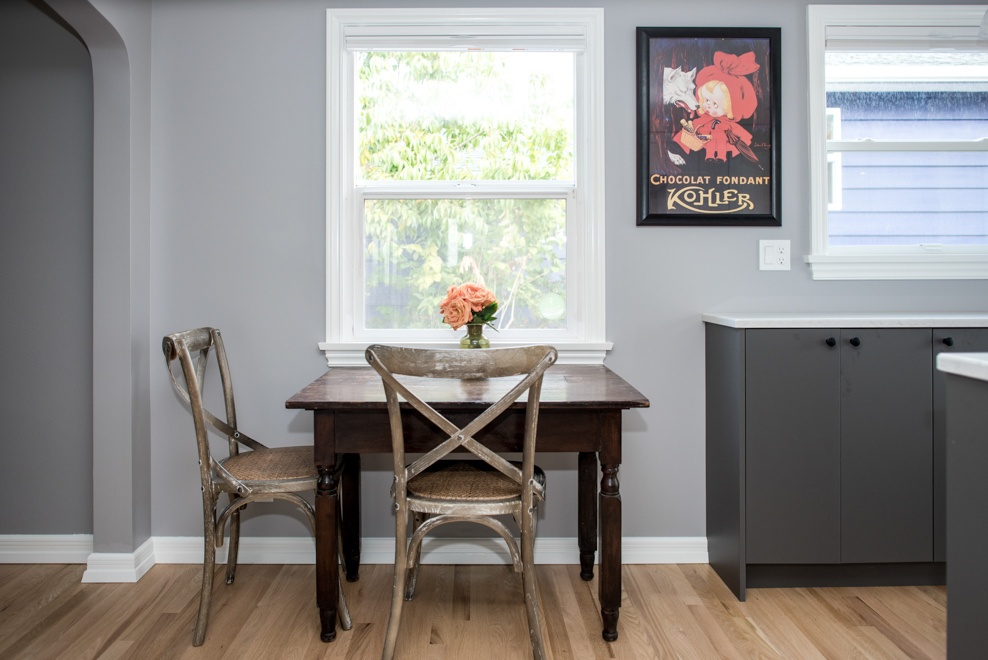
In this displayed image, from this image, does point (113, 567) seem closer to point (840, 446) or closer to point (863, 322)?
point (840, 446)

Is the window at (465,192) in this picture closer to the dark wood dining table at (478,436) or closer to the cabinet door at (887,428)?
the dark wood dining table at (478,436)

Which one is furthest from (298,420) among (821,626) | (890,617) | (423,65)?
(890,617)

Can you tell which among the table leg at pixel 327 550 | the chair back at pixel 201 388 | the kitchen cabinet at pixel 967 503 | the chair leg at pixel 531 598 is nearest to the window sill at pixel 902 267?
the kitchen cabinet at pixel 967 503

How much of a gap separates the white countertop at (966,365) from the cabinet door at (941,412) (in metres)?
1.24

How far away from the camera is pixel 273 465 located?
7.29 feet

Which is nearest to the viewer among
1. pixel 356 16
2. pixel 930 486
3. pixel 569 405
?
pixel 569 405

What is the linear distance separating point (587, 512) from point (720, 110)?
1.64 meters

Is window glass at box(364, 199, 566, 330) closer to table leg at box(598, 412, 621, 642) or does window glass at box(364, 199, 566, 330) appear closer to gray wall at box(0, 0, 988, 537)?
gray wall at box(0, 0, 988, 537)

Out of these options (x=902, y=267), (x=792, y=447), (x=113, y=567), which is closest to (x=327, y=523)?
(x=113, y=567)

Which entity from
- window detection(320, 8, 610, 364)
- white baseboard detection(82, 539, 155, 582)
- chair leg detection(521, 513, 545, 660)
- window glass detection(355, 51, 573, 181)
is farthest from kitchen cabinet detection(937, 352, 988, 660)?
white baseboard detection(82, 539, 155, 582)

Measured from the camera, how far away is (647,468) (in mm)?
2723

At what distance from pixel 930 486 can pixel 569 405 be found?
1416 mm

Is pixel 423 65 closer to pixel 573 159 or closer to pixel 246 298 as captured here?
pixel 573 159

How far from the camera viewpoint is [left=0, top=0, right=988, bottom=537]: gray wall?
267 centimetres
